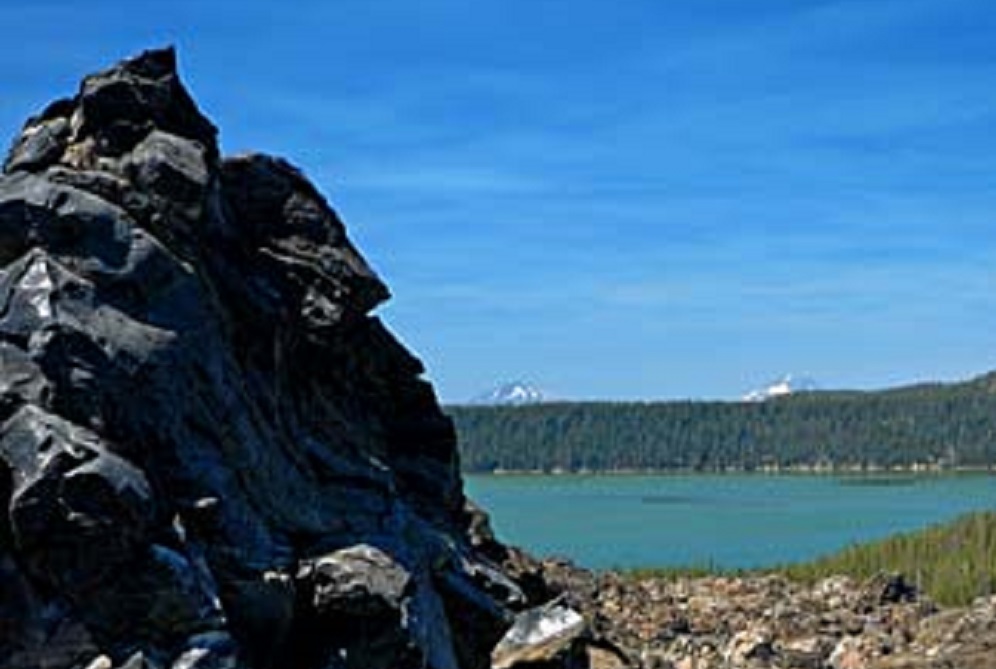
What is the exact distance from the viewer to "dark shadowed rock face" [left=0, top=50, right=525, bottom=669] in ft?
43.1

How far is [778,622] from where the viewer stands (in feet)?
164

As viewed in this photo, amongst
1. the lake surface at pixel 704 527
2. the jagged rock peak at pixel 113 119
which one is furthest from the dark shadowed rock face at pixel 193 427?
the lake surface at pixel 704 527

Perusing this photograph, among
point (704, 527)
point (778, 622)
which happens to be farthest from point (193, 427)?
point (704, 527)

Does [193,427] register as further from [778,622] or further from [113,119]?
[778,622]

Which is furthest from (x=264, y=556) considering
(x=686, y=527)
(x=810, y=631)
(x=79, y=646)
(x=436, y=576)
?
(x=686, y=527)

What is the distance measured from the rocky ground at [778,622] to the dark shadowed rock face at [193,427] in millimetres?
15028

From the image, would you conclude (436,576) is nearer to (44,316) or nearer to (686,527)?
(44,316)

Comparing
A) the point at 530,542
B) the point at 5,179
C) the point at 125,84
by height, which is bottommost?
the point at 530,542

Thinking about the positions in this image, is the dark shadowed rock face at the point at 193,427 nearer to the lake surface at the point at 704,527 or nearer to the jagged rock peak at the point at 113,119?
the jagged rock peak at the point at 113,119

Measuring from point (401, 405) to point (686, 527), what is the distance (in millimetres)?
124857

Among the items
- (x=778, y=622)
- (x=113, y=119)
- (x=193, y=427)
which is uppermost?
(x=113, y=119)

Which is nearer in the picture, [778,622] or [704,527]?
[778,622]

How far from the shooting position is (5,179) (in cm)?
1580

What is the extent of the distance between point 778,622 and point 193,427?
37.8 metres
